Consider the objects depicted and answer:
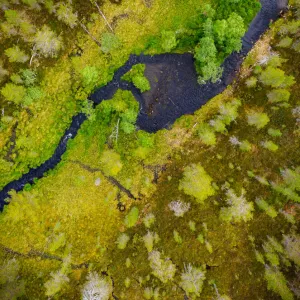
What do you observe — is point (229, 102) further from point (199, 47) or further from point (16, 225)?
point (16, 225)

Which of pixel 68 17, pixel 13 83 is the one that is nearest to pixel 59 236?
pixel 13 83

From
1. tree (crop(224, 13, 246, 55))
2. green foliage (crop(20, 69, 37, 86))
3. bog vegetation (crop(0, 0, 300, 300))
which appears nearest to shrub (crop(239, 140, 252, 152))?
bog vegetation (crop(0, 0, 300, 300))

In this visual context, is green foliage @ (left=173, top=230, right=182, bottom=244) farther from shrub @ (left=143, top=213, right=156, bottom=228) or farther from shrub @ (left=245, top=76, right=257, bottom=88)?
shrub @ (left=245, top=76, right=257, bottom=88)

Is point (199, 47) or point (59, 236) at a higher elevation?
point (199, 47)

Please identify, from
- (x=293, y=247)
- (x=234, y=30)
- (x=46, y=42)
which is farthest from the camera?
(x=46, y=42)

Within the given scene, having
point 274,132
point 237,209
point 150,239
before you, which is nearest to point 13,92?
point 150,239

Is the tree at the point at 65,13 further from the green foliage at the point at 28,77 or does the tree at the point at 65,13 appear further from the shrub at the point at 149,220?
the shrub at the point at 149,220

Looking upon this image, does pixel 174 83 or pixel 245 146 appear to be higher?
pixel 174 83

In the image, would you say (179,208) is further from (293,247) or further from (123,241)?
(293,247)
